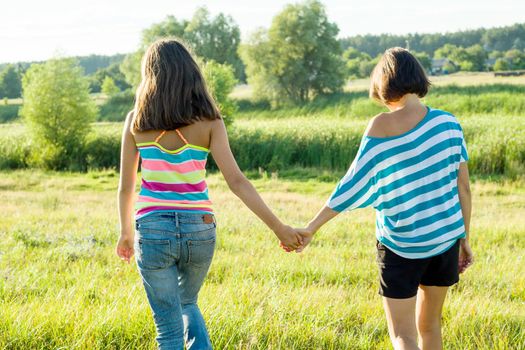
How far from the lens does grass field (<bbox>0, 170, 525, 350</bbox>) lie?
3.56 m

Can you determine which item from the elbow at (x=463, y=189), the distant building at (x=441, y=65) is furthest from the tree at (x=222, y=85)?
the distant building at (x=441, y=65)

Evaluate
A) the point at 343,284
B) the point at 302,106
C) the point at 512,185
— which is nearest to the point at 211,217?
the point at 343,284

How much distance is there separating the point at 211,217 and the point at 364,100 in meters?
35.6

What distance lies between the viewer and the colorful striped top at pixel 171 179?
281 cm

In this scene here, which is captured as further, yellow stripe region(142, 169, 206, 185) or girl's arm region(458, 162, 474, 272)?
girl's arm region(458, 162, 474, 272)

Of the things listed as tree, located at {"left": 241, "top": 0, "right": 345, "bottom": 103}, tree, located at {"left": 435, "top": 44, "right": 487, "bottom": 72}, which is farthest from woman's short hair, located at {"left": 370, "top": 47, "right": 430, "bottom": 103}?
tree, located at {"left": 435, "top": 44, "right": 487, "bottom": 72}

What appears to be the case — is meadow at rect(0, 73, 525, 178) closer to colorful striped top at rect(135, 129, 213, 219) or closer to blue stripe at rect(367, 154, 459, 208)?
blue stripe at rect(367, 154, 459, 208)

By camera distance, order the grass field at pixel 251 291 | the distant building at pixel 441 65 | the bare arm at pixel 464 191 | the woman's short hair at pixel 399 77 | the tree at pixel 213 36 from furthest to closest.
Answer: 1. the distant building at pixel 441 65
2. the tree at pixel 213 36
3. the grass field at pixel 251 291
4. the bare arm at pixel 464 191
5. the woman's short hair at pixel 399 77

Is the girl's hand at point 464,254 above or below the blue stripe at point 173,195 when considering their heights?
below

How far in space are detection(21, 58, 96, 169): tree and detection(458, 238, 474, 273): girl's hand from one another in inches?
888

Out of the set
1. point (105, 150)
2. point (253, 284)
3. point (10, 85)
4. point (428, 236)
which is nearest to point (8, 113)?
point (105, 150)

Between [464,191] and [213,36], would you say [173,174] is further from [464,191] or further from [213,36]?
[213,36]

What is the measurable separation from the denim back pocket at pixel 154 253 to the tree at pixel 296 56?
4183 centimetres

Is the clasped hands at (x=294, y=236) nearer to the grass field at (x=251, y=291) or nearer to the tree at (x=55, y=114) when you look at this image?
the grass field at (x=251, y=291)
